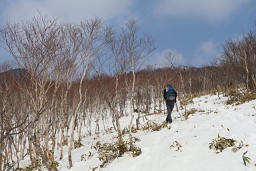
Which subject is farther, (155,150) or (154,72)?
(154,72)

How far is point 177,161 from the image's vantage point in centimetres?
432

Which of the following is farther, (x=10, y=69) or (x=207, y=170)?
(x=10, y=69)

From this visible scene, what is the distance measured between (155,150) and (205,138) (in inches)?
61.2

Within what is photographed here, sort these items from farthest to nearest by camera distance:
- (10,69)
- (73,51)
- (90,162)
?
1. (10,69)
2. (73,51)
3. (90,162)

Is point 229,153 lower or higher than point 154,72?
lower

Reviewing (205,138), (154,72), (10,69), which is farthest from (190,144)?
(154,72)

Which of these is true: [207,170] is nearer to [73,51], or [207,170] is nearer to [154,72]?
[73,51]

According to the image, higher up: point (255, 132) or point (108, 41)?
point (108, 41)

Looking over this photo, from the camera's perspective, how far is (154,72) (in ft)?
70.6

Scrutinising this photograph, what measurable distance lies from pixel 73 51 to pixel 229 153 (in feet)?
19.2

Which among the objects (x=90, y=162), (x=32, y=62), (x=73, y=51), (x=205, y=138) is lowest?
(x=90, y=162)

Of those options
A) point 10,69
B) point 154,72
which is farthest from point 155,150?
point 154,72

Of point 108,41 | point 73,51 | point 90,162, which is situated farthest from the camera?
point 108,41

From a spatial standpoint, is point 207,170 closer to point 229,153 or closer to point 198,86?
point 229,153
